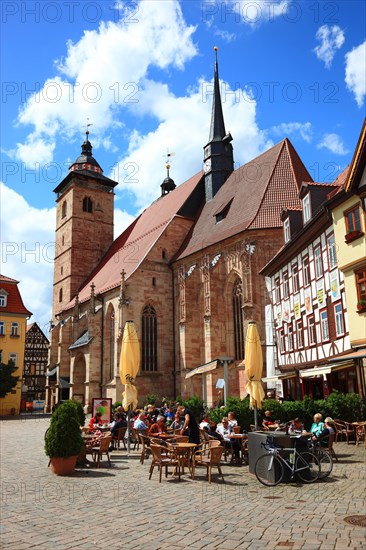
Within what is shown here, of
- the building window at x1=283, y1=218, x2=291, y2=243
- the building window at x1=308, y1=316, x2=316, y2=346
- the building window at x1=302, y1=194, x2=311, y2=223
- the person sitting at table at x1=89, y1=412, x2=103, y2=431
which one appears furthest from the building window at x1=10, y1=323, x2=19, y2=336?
the building window at x1=302, y1=194, x2=311, y2=223

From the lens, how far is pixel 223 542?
5.66 metres

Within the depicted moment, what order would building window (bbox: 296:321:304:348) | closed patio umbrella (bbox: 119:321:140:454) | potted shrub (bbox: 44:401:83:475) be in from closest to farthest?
potted shrub (bbox: 44:401:83:475) < closed patio umbrella (bbox: 119:321:140:454) < building window (bbox: 296:321:304:348)

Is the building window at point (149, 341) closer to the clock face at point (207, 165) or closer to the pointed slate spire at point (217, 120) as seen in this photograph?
the clock face at point (207, 165)

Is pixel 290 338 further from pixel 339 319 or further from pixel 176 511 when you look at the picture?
pixel 176 511

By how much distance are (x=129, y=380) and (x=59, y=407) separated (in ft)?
16.0

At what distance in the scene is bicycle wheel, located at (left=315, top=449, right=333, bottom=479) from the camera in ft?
31.2

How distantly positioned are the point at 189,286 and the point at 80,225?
66.5 feet

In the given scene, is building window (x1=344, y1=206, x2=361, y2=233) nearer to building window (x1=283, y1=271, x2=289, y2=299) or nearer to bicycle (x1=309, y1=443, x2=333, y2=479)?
building window (x1=283, y1=271, x2=289, y2=299)

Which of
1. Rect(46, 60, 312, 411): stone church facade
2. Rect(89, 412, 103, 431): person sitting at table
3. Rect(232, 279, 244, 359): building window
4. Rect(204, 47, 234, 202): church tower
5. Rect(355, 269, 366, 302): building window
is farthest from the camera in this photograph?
Rect(204, 47, 234, 202): church tower

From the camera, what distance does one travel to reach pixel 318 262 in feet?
64.8

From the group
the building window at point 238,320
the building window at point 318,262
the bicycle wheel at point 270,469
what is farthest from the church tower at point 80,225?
the bicycle wheel at point 270,469

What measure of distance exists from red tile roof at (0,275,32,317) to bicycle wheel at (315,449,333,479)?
33.9 metres

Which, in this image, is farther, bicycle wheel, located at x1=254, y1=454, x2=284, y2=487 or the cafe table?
the cafe table

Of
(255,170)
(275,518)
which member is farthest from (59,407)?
(255,170)
